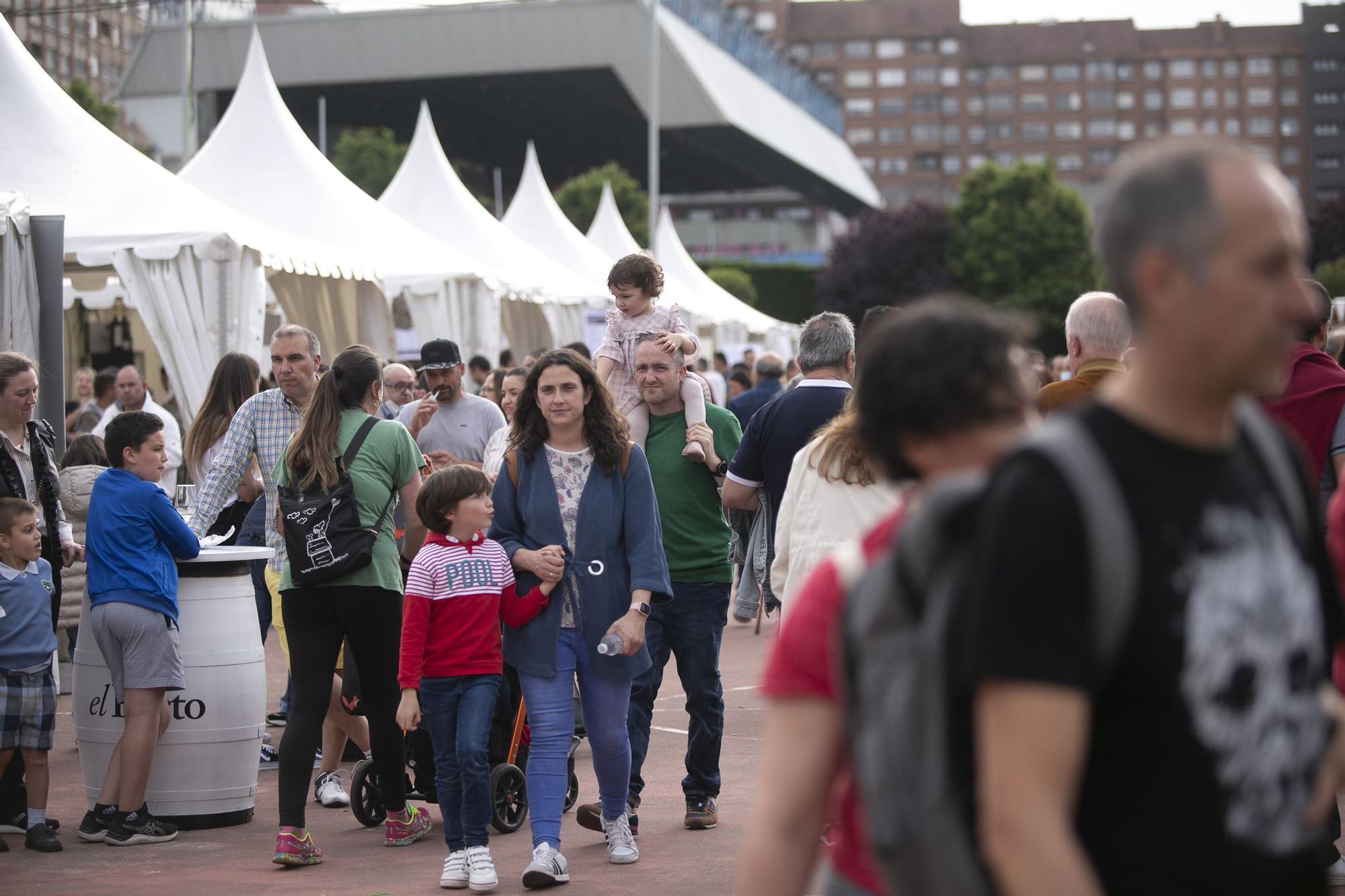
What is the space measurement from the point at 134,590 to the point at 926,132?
139m

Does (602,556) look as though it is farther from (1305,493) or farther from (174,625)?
(1305,493)

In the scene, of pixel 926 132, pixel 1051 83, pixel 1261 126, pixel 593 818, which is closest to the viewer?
pixel 593 818

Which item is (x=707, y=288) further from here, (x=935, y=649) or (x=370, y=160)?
(x=935, y=649)

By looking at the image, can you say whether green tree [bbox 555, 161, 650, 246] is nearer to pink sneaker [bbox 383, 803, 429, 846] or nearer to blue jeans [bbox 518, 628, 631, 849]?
pink sneaker [bbox 383, 803, 429, 846]

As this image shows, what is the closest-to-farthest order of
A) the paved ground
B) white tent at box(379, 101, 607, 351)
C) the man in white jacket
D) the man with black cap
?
the paved ground, the man with black cap, the man in white jacket, white tent at box(379, 101, 607, 351)

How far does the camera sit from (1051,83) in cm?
14188

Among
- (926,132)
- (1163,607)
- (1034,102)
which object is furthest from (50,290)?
(1034,102)

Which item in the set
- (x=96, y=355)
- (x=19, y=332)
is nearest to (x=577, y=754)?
(x=19, y=332)

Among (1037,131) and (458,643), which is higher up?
(1037,131)

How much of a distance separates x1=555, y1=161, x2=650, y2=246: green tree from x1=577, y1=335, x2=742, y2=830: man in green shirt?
46686mm

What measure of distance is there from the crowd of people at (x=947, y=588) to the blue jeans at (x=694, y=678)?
1.69 feet

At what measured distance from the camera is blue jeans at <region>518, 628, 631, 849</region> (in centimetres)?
A: 568

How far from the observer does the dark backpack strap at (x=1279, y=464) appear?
1.99 meters

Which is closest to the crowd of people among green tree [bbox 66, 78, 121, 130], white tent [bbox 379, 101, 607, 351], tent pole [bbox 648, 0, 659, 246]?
white tent [bbox 379, 101, 607, 351]
